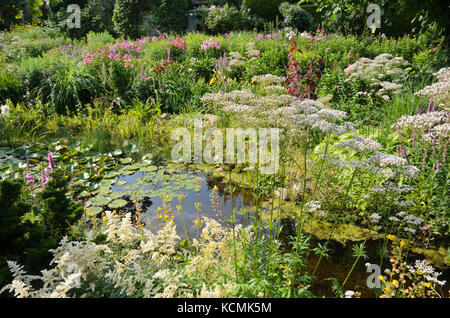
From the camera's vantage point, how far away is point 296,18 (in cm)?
1516

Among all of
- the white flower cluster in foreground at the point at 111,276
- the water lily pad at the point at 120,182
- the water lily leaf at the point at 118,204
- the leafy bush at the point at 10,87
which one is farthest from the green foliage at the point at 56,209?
the leafy bush at the point at 10,87

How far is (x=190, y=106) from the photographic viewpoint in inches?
277

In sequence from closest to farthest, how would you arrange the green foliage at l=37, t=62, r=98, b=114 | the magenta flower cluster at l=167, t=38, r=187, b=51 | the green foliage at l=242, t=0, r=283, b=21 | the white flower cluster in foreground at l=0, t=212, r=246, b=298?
the white flower cluster in foreground at l=0, t=212, r=246, b=298
the green foliage at l=37, t=62, r=98, b=114
the magenta flower cluster at l=167, t=38, r=187, b=51
the green foliage at l=242, t=0, r=283, b=21

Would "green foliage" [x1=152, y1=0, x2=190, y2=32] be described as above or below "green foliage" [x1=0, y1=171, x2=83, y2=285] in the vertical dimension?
above

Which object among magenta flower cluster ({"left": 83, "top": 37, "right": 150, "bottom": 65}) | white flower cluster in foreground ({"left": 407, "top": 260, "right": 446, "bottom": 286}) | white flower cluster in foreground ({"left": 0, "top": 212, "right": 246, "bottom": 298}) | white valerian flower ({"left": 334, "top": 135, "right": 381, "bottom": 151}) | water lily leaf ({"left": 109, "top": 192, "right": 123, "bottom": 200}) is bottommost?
water lily leaf ({"left": 109, "top": 192, "right": 123, "bottom": 200})

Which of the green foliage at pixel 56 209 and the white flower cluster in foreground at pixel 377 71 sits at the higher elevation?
the white flower cluster in foreground at pixel 377 71

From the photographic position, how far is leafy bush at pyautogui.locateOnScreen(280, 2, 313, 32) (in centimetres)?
1515

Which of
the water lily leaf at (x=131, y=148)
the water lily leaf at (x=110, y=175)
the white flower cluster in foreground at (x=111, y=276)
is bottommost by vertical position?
the water lily leaf at (x=110, y=175)

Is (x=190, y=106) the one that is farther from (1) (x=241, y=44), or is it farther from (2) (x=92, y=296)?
(2) (x=92, y=296)

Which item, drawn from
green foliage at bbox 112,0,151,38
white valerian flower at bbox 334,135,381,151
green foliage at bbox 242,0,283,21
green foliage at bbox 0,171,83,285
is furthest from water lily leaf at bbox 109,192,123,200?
green foliage at bbox 242,0,283,21

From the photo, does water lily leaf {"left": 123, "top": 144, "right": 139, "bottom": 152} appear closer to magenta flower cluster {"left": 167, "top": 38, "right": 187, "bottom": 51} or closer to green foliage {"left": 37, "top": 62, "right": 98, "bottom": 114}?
green foliage {"left": 37, "top": 62, "right": 98, "bottom": 114}

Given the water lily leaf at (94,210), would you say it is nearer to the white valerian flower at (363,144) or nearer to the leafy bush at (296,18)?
the white valerian flower at (363,144)

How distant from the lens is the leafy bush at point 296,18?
49.7 feet
